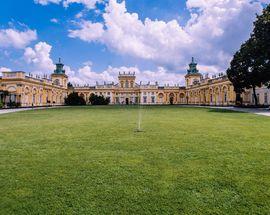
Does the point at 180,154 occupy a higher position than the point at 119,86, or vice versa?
the point at 119,86

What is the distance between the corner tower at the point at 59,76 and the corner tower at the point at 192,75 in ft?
139

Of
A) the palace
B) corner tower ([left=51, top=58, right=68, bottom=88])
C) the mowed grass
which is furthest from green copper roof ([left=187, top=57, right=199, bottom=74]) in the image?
the mowed grass

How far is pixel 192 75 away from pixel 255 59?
63.1 m

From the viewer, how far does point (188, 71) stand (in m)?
96.2

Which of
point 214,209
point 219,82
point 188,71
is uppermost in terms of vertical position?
point 188,71

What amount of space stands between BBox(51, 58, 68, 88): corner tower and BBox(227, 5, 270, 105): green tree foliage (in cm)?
6416

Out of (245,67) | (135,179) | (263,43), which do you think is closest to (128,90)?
(245,67)

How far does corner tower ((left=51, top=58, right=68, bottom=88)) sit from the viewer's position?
86500 millimetres

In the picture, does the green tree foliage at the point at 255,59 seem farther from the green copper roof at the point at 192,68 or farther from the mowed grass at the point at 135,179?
the green copper roof at the point at 192,68

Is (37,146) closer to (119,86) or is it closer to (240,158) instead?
(240,158)

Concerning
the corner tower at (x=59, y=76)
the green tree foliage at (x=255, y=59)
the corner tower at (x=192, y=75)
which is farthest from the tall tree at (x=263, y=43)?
the corner tower at (x=59, y=76)

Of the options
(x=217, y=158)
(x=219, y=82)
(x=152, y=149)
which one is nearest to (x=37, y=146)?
(x=152, y=149)

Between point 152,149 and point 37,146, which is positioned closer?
point 152,149

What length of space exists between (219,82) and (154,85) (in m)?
43.4
